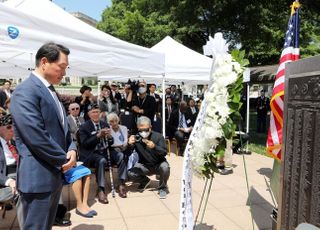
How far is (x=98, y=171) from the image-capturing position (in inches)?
220

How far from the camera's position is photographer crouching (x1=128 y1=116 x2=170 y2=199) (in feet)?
18.8

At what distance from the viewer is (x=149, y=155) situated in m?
5.84

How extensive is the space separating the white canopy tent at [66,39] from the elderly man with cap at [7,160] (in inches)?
41.6

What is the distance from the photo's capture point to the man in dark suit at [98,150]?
220 inches

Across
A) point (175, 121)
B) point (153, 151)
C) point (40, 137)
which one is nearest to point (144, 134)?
point (153, 151)

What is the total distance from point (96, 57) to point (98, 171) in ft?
5.96

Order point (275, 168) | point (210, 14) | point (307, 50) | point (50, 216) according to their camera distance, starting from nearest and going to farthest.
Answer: point (50, 216), point (275, 168), point (210, 14), point (307, 50)

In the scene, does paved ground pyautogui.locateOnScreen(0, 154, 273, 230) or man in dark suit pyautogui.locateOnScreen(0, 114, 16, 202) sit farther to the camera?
paved ground pyautogui.locateOnScreen(0, 154, 273, 230)

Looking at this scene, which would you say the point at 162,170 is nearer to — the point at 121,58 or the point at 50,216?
the point at 121,58

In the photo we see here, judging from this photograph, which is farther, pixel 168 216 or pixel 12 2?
pixel 12 2

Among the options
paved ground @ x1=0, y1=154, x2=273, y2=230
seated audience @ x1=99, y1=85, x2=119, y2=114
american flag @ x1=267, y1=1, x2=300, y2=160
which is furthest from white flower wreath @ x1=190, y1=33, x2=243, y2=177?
seated audience @ x1=99, y1=85, x2=119, y2=114

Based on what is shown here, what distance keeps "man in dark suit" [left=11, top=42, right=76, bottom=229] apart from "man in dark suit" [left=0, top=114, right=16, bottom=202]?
1.23 metres

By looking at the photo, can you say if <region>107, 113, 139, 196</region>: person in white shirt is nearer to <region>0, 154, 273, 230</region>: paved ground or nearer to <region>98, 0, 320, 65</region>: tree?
<region>0, 154, 273, 230</region>: paved ground

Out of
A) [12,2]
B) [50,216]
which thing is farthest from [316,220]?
[12,2]
